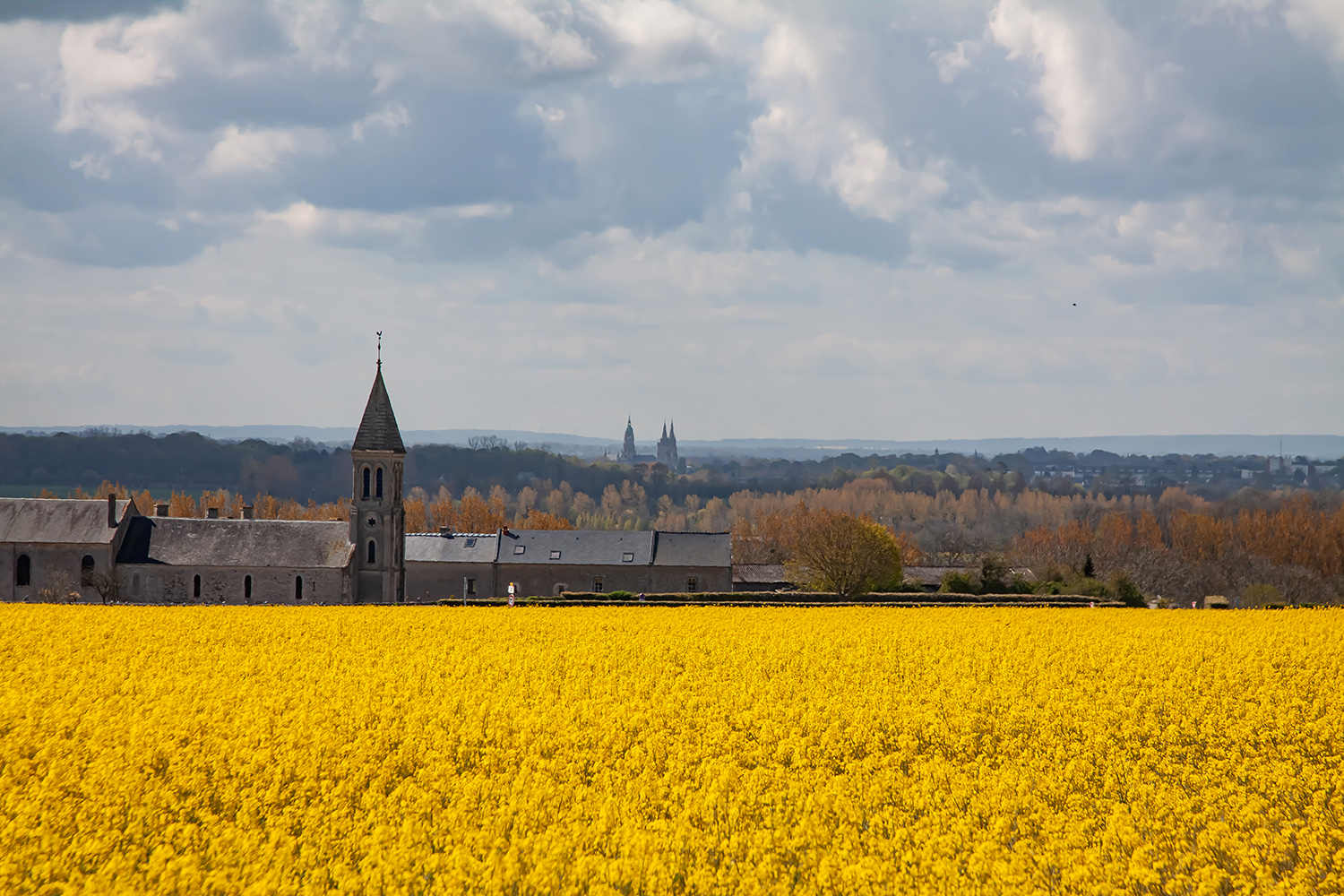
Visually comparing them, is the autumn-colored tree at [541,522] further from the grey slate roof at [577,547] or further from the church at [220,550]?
the church at [220,550]

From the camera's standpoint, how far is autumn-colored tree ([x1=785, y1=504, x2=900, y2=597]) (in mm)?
50156

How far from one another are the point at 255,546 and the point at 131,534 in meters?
6.85

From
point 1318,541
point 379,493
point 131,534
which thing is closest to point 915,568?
point 379,493

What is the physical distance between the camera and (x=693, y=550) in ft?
211

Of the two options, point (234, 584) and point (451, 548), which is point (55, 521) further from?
point (451, 548)

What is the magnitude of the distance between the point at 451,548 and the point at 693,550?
45.0ft

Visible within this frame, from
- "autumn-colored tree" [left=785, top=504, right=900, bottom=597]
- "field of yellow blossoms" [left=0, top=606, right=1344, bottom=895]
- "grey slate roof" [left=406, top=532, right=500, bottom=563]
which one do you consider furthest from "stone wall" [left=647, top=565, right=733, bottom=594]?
"field of yellow blossoms" [left=0, top=606, right=1344, bottom=895]

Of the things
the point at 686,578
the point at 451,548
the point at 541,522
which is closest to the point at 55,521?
the point at 451,548

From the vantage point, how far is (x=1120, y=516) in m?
133

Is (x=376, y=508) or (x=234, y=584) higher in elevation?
(x=376, y=508)

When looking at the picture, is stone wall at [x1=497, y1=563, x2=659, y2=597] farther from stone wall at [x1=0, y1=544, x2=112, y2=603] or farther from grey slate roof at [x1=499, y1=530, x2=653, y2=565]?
stone wall at [x1=0, y1=544, x2=112, y2=603]

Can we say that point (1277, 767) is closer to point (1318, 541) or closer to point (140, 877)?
point (140, 877)

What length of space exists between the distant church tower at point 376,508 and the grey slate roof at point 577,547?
951 cm

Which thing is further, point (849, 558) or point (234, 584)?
point (234, 584)
